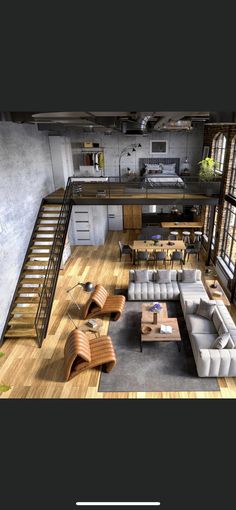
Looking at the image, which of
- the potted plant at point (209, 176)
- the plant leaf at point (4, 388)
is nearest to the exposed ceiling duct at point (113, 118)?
the potted plant at point (209, 176)

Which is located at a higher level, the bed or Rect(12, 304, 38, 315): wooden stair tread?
the bed

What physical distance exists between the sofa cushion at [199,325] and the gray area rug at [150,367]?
361mm

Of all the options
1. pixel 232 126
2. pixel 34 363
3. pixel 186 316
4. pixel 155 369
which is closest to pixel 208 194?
pixel 232 126

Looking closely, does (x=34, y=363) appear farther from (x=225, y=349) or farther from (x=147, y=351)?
(x=225, y=349)

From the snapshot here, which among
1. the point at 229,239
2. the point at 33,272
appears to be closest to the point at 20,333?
the point at 33,272

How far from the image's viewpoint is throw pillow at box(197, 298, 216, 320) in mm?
7656

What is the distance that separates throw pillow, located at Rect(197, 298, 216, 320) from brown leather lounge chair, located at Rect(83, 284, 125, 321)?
2173 millimetres

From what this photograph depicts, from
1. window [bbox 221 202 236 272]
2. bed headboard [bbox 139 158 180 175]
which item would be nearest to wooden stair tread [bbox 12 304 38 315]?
window [bbox 221 202 236 272]

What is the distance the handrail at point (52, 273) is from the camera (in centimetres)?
791

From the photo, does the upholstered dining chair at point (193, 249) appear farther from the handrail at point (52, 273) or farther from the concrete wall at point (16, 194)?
the concrete wall at point (16, 194)

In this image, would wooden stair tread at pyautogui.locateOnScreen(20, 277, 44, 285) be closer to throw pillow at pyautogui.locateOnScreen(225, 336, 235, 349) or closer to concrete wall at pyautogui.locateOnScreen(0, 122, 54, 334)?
concrete wall at pyautogui.locateOnScreen(0, 122, 54, 334)

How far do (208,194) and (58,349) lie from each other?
24.9 feet

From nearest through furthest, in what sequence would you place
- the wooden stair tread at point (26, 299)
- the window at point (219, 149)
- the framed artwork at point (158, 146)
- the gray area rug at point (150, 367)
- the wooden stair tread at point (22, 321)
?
1. the gray area rug at point (150, 367)
2. the wooden stair tread at point (22, 321)
3. the wooden stair tread at point (26, 299)
4. the window at point (219, 149)
5. the framed artwork at point (158, 146)

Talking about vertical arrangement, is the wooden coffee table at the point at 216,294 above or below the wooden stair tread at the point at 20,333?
above
